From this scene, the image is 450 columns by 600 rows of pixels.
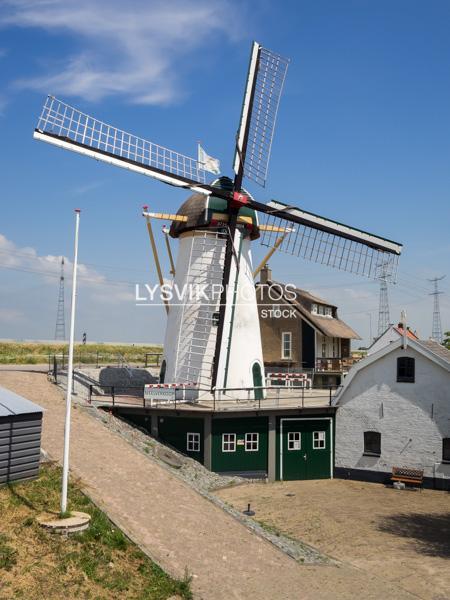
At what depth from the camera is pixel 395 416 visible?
77.1 feet

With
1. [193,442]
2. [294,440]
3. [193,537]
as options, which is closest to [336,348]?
[294,440]

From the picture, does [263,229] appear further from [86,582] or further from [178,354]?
[86,582]

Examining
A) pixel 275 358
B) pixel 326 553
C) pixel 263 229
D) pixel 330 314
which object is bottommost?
pixel 326 553

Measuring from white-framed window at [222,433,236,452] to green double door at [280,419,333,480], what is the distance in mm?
2111

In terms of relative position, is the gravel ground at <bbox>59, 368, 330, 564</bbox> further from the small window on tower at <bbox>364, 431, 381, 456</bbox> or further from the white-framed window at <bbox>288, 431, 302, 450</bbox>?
the small window on tower at <bbox>364, 431, 381, 456</bbox>

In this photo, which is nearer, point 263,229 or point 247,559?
point 247,559

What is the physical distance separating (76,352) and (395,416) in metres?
31.5

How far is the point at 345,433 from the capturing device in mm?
24578

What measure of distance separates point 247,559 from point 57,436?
8.09m

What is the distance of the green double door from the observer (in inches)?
951

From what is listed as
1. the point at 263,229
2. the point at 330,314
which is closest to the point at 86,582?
the point at 263,229

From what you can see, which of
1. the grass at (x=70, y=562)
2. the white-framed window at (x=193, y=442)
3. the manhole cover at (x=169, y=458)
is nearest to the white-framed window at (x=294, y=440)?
the white-framed window at (x=193, y=442)

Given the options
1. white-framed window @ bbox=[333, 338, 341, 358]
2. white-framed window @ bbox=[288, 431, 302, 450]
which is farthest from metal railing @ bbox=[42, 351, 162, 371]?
white-framed window @ bbox=[288, 431, 302, 450]

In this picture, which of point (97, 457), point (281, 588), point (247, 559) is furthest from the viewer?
point (97, 457)
